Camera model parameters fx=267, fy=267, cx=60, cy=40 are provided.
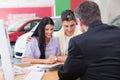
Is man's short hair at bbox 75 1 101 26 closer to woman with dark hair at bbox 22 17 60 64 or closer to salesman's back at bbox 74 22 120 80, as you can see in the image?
salesman's back at bbox 74 22 120 80

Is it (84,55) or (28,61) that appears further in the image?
(28,61)

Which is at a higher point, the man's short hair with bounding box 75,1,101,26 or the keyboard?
the man's short hair with bounding box 75,1,101,26

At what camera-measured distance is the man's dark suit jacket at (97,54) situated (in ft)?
5.39

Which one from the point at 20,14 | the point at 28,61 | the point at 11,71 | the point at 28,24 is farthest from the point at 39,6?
the point at 11,71

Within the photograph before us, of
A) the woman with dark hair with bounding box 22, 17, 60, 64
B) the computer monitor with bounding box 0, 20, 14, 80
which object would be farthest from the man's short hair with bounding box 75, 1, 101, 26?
the woman with dark hair with bounding box 22, 17, 60, 64

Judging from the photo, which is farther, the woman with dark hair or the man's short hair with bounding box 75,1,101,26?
the woman with dark hair

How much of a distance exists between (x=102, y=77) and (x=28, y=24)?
255 inches

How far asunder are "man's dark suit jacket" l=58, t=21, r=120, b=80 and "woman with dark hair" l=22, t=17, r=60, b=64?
3.88 ft

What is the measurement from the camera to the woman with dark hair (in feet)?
9.45

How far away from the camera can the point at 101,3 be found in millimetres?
7781

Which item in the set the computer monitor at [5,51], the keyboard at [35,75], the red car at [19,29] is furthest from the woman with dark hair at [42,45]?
the red car at [19,29]

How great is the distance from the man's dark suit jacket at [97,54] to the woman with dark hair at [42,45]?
1184 millimetres

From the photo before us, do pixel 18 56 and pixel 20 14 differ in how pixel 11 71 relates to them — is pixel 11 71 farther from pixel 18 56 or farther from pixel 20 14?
pixel 20 14

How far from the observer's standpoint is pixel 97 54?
5.43 ft
